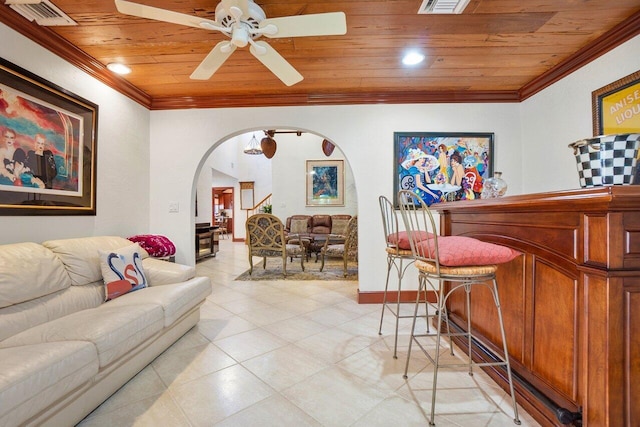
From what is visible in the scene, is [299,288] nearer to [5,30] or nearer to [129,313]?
[129,313]

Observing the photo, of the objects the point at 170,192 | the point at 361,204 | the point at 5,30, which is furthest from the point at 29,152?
the point at 361,204

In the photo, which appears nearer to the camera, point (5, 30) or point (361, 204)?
point (5, 30)

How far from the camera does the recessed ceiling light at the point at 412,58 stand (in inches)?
94.1

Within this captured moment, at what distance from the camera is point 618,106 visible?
2.11 metres

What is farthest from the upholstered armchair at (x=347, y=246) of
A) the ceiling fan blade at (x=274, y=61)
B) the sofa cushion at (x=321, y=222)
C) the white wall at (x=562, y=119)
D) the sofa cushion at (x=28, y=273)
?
the sofa cushion at (x=28, y=273)

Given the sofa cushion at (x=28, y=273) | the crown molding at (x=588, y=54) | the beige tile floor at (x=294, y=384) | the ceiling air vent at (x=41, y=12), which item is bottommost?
the beige tile floor at (x=294, y=384)

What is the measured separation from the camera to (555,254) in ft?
4.30

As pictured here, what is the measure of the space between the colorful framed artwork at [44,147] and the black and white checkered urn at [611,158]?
135 inches

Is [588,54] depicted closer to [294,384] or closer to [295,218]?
[294,384]

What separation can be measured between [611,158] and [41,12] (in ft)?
11.3

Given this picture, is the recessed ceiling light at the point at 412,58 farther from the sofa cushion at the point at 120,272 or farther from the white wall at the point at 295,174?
the white wall at the point at 295,174

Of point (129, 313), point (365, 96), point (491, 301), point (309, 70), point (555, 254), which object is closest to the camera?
point (555, 254)

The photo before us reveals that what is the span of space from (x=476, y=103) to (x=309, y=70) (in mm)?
1994

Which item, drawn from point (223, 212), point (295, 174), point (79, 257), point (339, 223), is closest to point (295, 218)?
point (339, 223)
